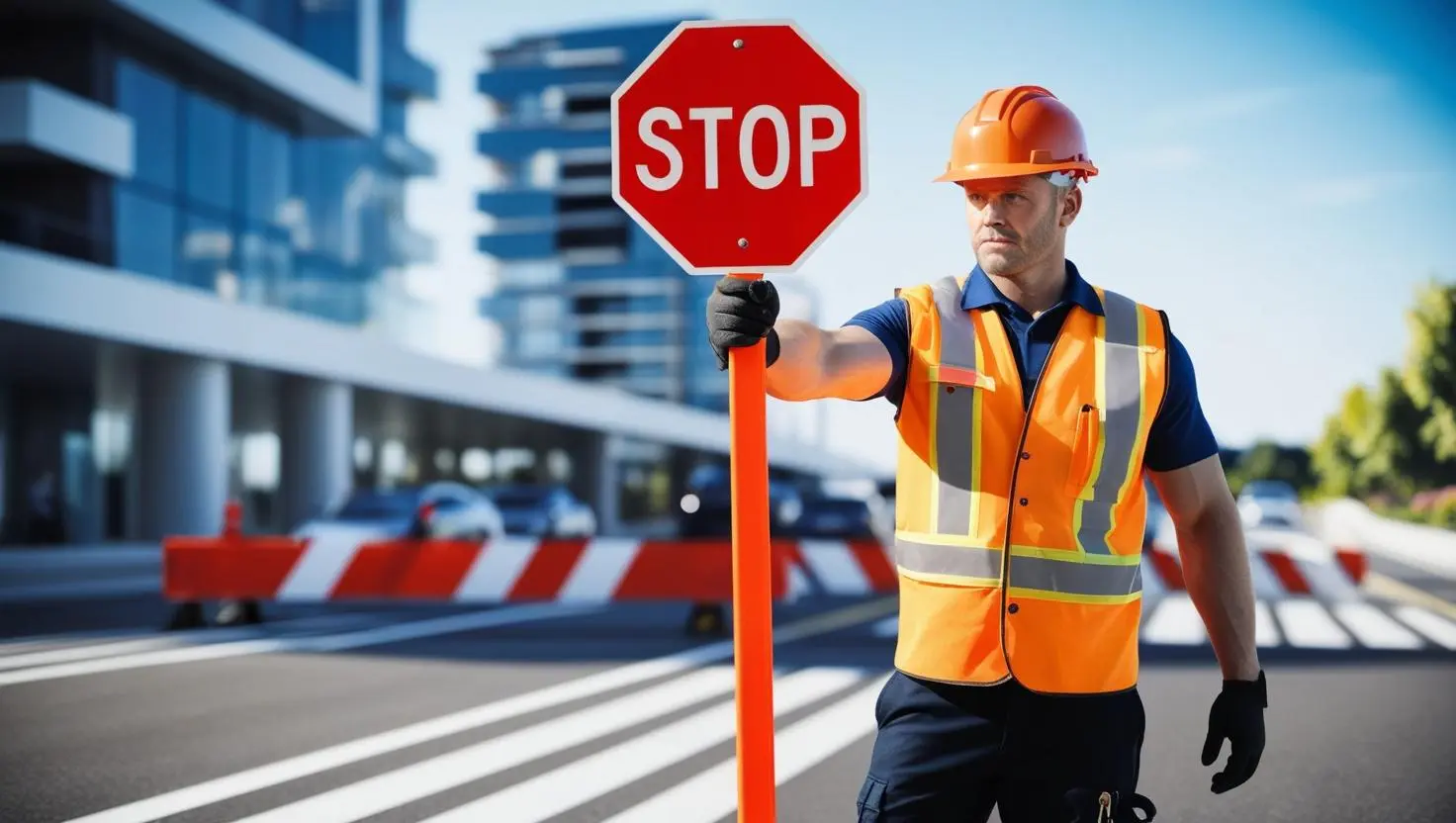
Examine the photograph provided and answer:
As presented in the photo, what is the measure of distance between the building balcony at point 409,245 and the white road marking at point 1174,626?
39.1 metres

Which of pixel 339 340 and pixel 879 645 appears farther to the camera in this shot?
pixel 339 340

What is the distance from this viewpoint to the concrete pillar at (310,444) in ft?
120

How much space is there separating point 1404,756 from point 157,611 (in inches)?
513

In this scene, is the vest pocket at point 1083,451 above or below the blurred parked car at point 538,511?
above

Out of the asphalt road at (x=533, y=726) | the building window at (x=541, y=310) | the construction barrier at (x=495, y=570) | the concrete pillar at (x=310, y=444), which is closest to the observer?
the asphalt road at (x=533, y=726)

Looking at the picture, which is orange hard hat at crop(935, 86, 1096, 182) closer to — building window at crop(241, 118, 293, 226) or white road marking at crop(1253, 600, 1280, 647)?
white road marking at crop(1253, 600, 1280, 647)

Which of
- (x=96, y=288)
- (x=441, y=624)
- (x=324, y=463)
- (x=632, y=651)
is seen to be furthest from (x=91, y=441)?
(x=632, y=651)

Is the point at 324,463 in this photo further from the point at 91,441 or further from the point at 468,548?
the point at 468,548

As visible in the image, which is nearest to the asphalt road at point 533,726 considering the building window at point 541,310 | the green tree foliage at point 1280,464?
the building window at point 541,310

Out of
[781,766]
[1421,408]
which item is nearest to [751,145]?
[781,766]

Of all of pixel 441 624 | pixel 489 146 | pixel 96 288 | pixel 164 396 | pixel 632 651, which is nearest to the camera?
pixel 632 651

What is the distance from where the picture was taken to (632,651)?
12.0m

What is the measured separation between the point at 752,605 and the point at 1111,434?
759 millimetres

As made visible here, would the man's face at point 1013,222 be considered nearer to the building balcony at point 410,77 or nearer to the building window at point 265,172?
the building window at point 265,172
